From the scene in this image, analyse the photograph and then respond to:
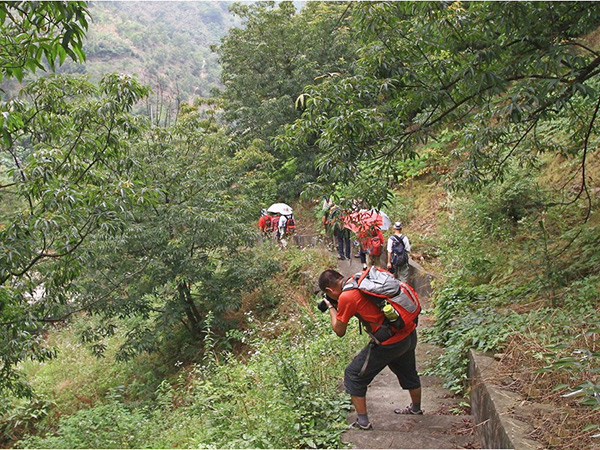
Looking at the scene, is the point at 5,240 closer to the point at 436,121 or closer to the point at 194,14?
the point at 436,121

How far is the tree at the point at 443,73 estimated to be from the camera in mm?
4188

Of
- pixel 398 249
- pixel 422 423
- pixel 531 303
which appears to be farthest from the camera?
pixel 398 249

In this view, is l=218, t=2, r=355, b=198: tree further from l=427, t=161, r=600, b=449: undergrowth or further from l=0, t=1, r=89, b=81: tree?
l=0, t=1, r=89, b=81: tree

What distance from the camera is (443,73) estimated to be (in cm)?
502

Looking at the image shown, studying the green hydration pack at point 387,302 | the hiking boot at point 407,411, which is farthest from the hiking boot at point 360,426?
the green hydration pack at point 387,302

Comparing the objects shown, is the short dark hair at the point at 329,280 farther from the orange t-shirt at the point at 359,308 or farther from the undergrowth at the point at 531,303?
the undergrowth at the point at 531,303

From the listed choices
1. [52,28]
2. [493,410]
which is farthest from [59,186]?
[493,410]

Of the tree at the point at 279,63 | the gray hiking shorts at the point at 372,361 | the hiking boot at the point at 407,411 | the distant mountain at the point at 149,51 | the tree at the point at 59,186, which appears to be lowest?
the hiking boot at the point at 407,411

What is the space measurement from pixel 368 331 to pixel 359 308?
0.26 meters

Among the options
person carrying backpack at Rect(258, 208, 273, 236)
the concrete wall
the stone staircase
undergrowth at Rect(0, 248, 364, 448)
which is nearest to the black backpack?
undergrowth at Rect(0, 248, 364, 448)

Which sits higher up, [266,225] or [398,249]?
[266,225]

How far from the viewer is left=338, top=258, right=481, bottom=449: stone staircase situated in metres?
3.90

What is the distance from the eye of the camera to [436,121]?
5.03 m

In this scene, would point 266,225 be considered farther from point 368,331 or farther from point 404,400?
point 368,331
